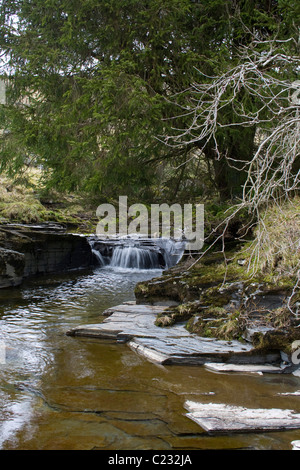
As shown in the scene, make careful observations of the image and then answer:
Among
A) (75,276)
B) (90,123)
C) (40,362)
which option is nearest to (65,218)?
(75,276)

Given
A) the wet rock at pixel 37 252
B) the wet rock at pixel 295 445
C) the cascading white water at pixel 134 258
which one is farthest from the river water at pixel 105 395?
the cascading white water at pixel 134 258

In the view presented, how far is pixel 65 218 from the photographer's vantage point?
16.1m

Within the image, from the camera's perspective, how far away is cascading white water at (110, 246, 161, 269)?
1427cm

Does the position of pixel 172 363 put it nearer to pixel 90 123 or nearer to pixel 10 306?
pixel 10 306

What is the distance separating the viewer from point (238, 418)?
11.9 ft

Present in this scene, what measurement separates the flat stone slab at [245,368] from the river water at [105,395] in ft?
0.40

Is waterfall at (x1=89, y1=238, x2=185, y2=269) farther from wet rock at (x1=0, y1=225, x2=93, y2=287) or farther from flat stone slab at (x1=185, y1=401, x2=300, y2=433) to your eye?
flat stone slab at (x1=185, y1=401, x2=300, y2=433)

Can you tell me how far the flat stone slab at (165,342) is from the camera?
→ 5219mm

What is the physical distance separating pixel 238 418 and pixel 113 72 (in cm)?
645

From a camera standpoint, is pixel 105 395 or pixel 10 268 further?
pixel 10 268

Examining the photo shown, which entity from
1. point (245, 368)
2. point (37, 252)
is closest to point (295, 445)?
point (245, 368)

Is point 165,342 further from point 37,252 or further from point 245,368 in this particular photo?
point 37,252

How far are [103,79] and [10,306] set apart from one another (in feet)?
17.7
